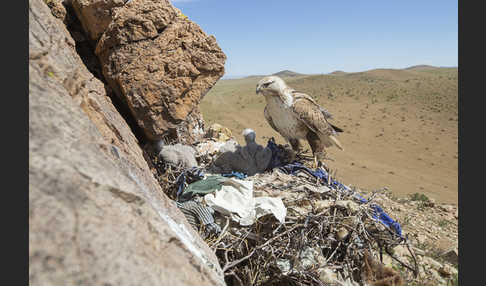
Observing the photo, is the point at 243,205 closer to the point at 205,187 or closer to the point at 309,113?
the point at 205,187

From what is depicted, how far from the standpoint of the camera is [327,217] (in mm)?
2707

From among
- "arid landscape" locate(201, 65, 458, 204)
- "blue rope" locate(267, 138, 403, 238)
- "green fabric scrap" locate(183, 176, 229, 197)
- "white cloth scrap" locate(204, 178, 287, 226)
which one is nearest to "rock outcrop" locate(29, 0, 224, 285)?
"white cloth scrap" locate(204, 178, 287, 226)

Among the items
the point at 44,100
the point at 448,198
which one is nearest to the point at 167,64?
the point at 44,100

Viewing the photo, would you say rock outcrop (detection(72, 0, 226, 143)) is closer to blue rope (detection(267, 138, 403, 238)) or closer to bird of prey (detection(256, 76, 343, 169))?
bird of prey (detection(256, 76, 343, 169))

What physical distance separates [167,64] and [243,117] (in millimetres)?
14756

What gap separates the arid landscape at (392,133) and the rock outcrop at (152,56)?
6156 mm

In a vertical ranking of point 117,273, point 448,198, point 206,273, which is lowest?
point 448,198

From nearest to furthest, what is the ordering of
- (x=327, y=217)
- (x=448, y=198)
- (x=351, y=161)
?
(x=327, y=217) < (x=448, y=198) < (x=351, y=161)

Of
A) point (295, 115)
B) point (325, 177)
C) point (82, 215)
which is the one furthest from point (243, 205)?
point (82, 215)

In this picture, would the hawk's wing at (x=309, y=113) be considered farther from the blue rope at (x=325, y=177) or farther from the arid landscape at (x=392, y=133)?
the arid landscape at (x=392, y=133)

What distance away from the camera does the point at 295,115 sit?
3.86 metres

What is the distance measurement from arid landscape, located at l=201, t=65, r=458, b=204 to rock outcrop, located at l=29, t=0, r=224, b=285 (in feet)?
24.6

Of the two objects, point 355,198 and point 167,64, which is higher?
point 167,64

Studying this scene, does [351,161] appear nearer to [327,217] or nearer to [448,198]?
[448,198]
